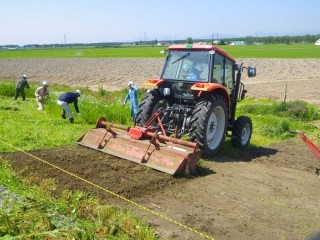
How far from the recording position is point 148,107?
8.41 m

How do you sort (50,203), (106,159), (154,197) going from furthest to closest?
(106,159)
(154,197)
(50,203)

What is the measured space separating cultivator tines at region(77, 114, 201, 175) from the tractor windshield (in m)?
1.13

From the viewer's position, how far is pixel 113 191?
5906 mm

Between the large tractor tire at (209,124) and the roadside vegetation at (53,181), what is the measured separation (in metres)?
0.59

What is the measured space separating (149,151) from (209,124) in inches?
65.8

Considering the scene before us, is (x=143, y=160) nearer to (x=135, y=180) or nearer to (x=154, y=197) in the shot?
(x=135, y=180)

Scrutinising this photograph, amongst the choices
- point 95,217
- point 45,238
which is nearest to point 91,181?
point 95,217

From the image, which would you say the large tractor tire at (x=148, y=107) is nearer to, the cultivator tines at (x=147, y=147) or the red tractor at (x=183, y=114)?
the red tractor at (x=183, y=114)

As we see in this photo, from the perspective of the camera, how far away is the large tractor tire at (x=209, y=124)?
752cm

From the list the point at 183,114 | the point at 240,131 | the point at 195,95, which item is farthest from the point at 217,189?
the point at 240,131

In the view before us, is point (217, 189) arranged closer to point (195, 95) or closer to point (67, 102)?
point (195, 95)

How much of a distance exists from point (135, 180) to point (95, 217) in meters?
1.65

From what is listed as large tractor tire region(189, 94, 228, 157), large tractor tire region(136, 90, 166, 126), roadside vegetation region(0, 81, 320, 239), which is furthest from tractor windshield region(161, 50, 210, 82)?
roadside vegetation region(0, 81, 320, 239)

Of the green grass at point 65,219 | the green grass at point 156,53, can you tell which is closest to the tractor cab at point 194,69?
the green grass at point 65,219
